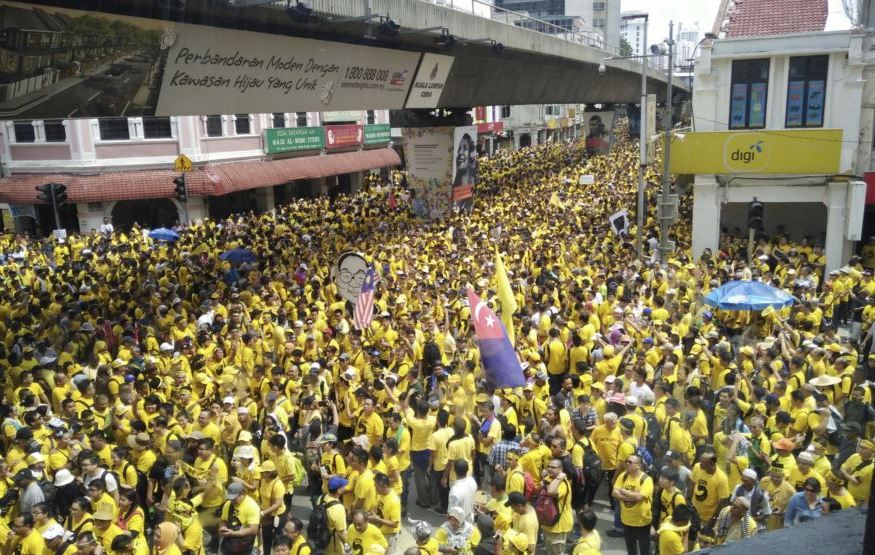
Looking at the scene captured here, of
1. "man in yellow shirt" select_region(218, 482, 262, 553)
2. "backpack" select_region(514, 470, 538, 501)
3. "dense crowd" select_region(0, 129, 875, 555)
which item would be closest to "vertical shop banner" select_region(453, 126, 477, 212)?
"dense crowd" select_region(0, 129, 875, 555)

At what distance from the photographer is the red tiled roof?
69.9 ft

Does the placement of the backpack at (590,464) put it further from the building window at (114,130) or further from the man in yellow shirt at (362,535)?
the building window at (114,130)

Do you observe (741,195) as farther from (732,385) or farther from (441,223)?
(732,385)

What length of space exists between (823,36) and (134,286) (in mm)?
17116

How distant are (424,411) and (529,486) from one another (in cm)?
172

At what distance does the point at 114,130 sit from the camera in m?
27.7

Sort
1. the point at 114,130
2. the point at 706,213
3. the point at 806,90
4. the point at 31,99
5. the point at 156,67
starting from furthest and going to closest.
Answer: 1. the point at 114,130
2. the point at 706,213
3. the point at 806,90
4. the point at 156,67
5. the point at 31,99

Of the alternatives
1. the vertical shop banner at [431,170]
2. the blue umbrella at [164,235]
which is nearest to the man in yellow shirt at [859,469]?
the blue umbrella at [164,235]

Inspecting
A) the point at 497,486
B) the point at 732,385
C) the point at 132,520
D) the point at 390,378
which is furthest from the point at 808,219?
the point at 132,520

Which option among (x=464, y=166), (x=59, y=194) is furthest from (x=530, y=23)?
(x=59, y=194)

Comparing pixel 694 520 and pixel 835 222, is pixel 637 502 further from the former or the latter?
pixel 835 222

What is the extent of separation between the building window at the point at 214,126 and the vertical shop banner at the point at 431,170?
29.2 feet

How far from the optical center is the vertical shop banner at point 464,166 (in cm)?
2602

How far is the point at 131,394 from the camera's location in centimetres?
892
